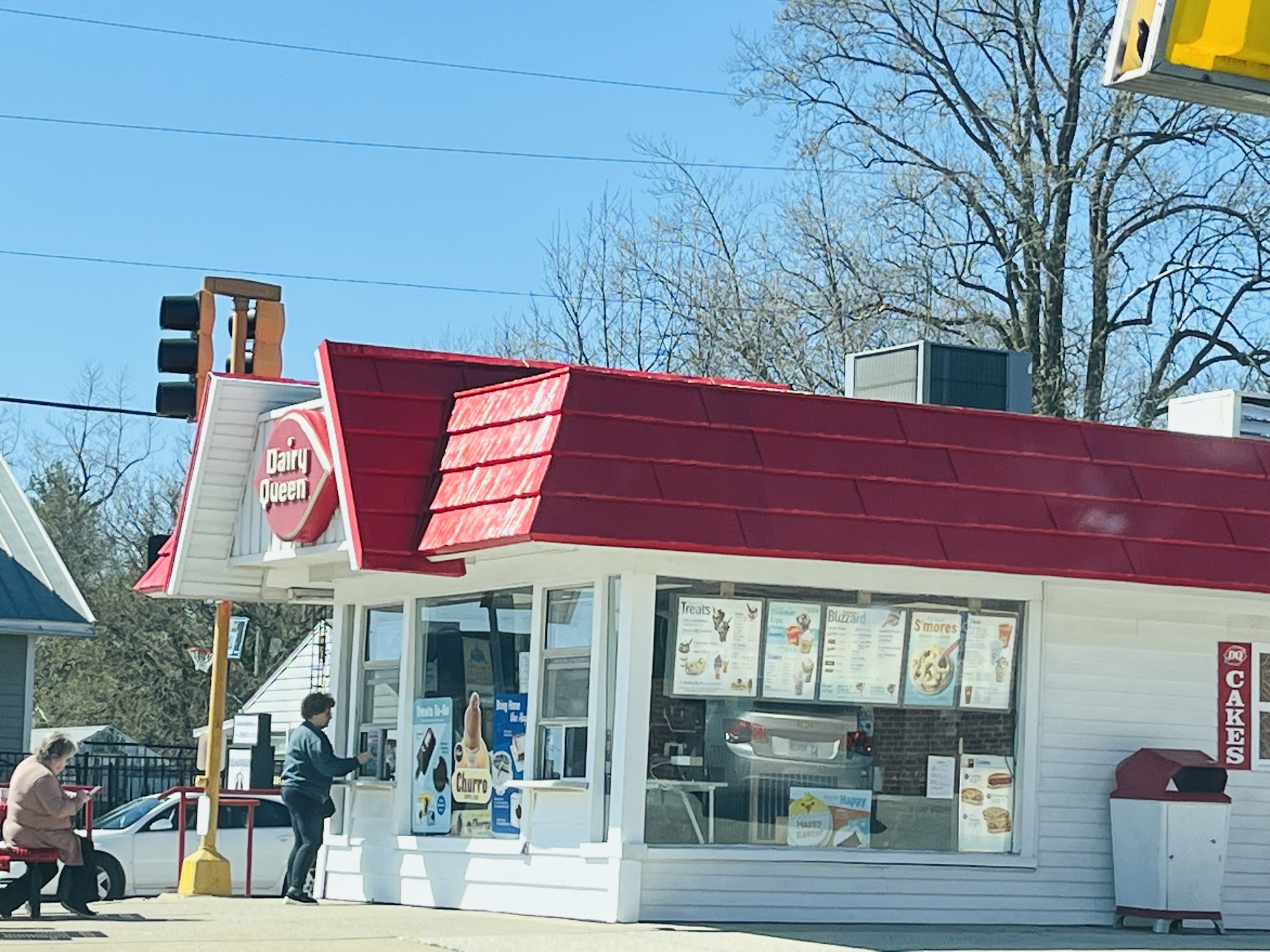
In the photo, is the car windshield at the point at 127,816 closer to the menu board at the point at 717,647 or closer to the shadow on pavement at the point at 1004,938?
the menu board at the point at 717,647

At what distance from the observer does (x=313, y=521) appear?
14.6 m

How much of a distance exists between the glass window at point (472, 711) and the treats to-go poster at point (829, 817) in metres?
2.01

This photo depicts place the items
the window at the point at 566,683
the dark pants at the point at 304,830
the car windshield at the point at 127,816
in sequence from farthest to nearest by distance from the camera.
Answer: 1. the car windshield at the point at 127,816
2. the dark pants at the point at 304,830
3. the window at the point at 566,683

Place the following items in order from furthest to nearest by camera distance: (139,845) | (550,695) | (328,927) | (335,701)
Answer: (139,845) < (335,701) < (550,695) < (328,927)

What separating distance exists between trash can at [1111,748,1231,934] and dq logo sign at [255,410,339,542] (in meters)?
6.25

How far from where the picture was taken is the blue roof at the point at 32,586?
2811cm

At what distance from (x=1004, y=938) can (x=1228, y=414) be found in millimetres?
5842

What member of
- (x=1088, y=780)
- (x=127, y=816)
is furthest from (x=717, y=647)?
(x=127, y=816)

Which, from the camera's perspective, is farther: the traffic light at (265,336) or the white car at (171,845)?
the white car at (171,845)

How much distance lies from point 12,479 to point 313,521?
63.3 feet

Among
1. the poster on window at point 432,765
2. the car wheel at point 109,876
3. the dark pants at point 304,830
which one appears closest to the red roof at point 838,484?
the poster on window at point 432,765

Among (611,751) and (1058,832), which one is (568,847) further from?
(1058,832)

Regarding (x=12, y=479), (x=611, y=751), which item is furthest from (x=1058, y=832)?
(x=12, y=479)

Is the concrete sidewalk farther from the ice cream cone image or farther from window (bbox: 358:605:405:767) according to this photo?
window (bbox: 358:605:405:767)
